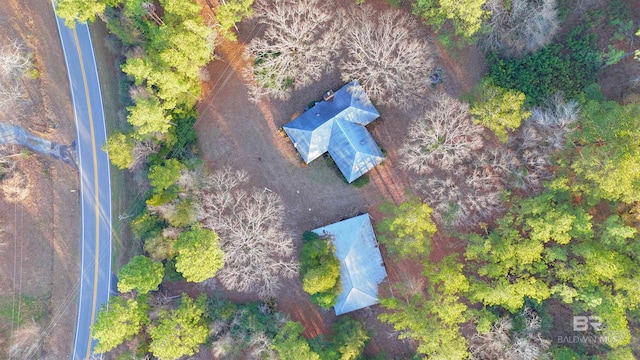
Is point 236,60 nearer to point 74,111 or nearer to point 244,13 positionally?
point 244,13

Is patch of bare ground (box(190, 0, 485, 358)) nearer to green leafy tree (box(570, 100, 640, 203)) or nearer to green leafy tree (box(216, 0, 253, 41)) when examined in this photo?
green leafy tree (box(216, 0, 253, 41))

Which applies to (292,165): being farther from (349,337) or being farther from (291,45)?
(349,337)

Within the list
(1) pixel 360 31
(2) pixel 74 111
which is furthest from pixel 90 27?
(1) pixel 360 31

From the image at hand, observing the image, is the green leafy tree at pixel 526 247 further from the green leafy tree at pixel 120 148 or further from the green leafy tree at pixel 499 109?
the green leafy tree at pixel 120 148

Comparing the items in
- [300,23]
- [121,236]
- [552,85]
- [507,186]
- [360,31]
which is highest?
[300,23]

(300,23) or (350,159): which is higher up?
(300,23)

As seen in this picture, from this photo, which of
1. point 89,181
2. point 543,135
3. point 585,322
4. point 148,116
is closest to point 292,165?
point 148,116
